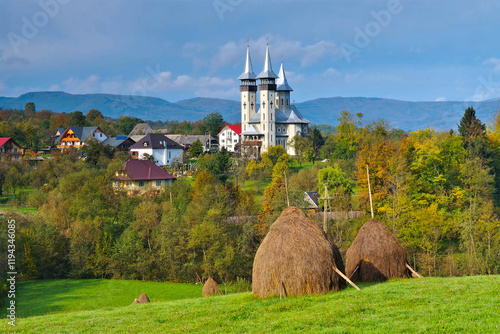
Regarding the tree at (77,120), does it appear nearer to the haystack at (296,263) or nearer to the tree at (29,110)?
the tree at (29,110)

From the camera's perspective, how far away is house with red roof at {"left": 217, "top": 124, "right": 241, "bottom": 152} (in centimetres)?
10350

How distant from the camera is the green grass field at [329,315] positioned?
34.3 feet

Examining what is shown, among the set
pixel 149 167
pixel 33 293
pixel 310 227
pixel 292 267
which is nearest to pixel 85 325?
pixel 292 267

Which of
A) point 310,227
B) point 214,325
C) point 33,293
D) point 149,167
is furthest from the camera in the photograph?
point 149,167

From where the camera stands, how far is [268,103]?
94125 millimetres

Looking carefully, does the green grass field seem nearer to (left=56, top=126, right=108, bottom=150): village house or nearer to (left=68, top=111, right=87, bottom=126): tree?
(left=56, top=126, right=108, bottom=150): village house

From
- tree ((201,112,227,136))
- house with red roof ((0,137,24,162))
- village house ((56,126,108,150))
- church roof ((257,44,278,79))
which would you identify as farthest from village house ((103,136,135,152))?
church roof ((257,44,278,79))

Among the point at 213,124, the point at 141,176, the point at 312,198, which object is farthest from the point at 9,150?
the point at 213,124

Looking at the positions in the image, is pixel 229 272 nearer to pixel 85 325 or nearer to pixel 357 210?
pixel 357 210

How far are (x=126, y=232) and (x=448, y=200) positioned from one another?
1078 inches

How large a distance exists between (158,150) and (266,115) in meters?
26.5

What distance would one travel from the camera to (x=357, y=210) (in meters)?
41.7

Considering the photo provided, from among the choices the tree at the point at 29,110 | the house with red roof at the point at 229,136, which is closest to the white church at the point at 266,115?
the house with red roof at the point at 229,136

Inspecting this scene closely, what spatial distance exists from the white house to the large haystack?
5818 centimetres
